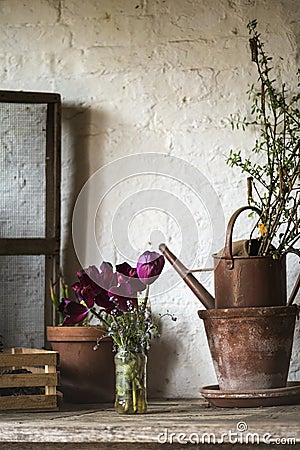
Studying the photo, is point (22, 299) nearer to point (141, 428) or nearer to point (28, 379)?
point (28, 379)

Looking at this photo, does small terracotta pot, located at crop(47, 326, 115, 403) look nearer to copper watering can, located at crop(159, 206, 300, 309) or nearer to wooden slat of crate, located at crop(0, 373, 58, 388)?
wooden slat of crate, located at crop(0, 373, 58, 388)

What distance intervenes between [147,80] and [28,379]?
37.2 inches

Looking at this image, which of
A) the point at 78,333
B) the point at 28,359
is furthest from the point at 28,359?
the point at 78,333

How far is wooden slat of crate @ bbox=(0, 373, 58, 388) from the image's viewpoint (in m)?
1.80

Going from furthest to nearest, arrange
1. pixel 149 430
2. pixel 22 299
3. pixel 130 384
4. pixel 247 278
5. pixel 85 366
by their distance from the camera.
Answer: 1. pixel 22 299
2. pixel 85 366
3. pixel 247 278
4. pixel 130 384
5. pixel 149 430

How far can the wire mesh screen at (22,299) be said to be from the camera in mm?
2141

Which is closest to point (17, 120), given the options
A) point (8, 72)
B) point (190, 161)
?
point (8, 72)

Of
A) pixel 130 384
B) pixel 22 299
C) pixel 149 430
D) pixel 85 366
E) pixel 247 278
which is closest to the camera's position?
pixel 149 430

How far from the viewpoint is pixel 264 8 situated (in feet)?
7.43

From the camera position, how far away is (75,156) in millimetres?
2238

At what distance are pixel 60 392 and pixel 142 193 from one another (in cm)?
61

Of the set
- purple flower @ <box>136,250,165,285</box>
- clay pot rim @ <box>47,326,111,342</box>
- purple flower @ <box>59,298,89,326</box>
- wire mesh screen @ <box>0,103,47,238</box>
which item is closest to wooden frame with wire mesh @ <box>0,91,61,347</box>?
wire mesh screen @ <box>0,103,47,238</box>

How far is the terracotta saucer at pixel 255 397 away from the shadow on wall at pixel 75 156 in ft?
1.93

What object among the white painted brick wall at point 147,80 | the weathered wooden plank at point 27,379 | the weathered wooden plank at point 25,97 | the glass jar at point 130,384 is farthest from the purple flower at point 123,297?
the weathered wooden plank at point 25,97
